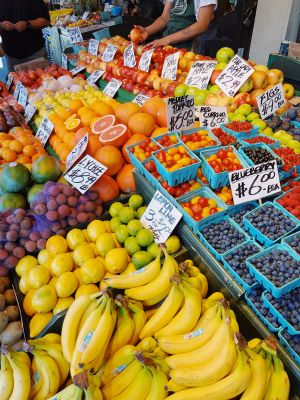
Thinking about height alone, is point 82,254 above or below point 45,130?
below

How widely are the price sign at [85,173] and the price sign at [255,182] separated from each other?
91 cm

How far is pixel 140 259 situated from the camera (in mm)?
1835

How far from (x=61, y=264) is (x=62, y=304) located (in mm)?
223

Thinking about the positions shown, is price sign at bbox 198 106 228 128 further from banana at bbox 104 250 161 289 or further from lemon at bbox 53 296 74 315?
lemon at bbox 53 296 74 315

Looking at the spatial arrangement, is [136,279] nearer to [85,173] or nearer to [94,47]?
[85,173]

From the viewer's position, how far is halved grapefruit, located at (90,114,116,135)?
2.75 metres

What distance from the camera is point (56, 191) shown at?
2.15 meters

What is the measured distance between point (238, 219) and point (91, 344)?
3.43 ft

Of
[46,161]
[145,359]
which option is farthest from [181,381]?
[46,161]

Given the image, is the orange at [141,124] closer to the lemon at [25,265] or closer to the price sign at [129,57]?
the lemon at [25,265]

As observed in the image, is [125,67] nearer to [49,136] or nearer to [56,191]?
[49,136]

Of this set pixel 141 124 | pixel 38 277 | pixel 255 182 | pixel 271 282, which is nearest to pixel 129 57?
pixel 141 124

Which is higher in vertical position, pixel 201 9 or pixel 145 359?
pixel 201 9

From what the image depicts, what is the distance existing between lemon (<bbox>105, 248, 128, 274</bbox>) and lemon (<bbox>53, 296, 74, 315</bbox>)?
267 millimetres
